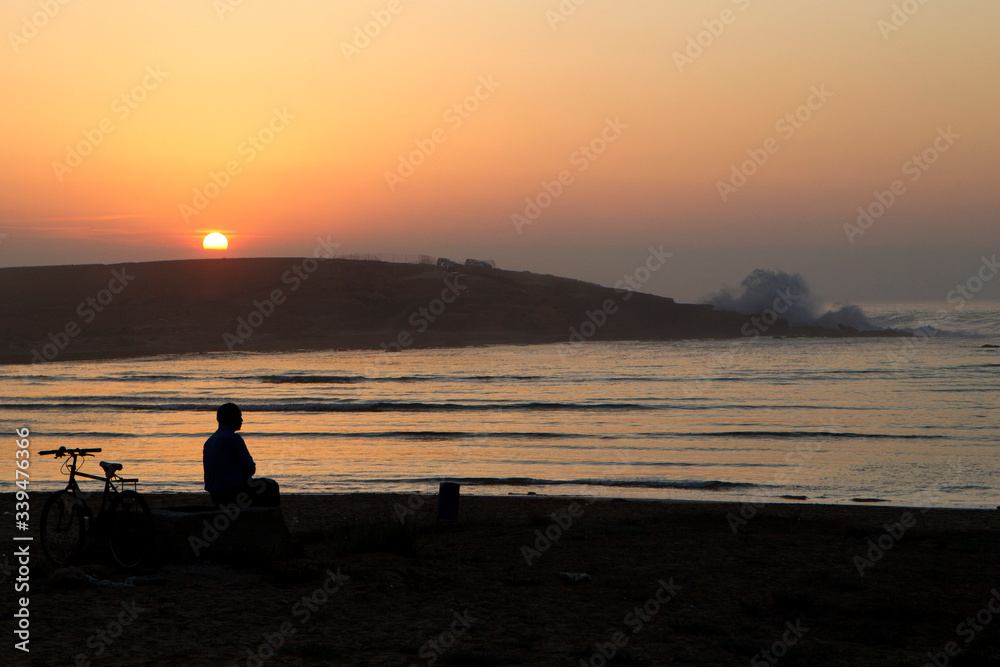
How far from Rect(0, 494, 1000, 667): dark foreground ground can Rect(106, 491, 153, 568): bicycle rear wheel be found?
19 cm

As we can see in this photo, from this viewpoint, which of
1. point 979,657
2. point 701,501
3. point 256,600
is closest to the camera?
point 979,657

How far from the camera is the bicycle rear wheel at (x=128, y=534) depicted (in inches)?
313

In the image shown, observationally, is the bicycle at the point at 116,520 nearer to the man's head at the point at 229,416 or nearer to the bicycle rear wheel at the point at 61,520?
the bicycle rear wheel at the point at 61,520

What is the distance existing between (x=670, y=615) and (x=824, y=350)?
5758cm

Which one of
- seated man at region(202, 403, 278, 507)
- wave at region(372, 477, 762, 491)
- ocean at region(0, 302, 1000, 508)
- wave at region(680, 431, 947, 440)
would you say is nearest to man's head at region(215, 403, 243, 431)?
seated man at region(202, 403, 278, 507)

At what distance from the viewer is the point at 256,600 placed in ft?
24.2

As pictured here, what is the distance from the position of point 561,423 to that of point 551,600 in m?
19.0

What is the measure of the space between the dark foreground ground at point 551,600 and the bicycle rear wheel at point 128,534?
186mm

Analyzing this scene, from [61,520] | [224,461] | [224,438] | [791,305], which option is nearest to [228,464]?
[224,461]

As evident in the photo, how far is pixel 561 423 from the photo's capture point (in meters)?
26.8

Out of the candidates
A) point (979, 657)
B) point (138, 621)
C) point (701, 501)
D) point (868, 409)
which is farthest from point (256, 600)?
point (868, 409)

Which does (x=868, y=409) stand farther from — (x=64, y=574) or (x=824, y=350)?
(x=824, y=350)

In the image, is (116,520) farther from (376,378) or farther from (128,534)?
(376,378)

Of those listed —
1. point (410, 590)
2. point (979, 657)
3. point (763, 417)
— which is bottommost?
point (979, 657)
